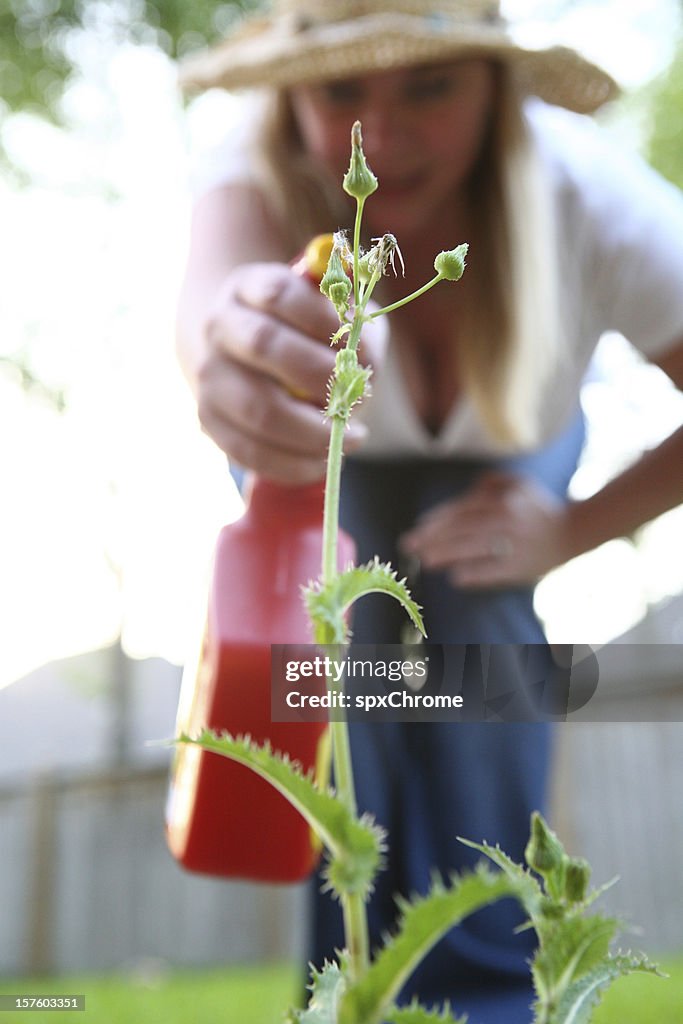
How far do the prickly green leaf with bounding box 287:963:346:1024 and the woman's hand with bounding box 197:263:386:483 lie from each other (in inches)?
9.4

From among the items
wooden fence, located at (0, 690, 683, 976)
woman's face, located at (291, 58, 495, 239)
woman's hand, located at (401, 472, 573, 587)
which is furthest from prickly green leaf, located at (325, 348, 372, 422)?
wooden fence, located at (0, 690, 683, 976)

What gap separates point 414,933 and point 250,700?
0.29 m

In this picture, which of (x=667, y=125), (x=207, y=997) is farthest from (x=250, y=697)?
(x=667, y=125)

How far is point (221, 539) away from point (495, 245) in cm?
58

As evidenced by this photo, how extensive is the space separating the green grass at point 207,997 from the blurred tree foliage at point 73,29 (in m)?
2.97

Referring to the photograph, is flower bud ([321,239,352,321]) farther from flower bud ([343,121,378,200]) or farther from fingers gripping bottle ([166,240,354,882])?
fingers gripping bottle ([166,240,354,882])

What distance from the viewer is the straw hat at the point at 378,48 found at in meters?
0.84

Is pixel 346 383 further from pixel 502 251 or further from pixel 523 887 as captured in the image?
pixel 502 251

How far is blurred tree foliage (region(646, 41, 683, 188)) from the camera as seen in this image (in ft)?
8.33

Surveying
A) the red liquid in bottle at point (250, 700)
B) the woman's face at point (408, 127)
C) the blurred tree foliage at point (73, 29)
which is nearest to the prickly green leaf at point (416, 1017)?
the red liquid in bottle at point (250, 700)

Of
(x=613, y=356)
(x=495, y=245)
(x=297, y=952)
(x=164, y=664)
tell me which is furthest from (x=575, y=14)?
(x=164, y=664)

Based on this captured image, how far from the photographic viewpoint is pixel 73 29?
3.39 m

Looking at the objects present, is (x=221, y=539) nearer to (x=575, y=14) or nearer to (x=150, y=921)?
(x=575, y=14)
